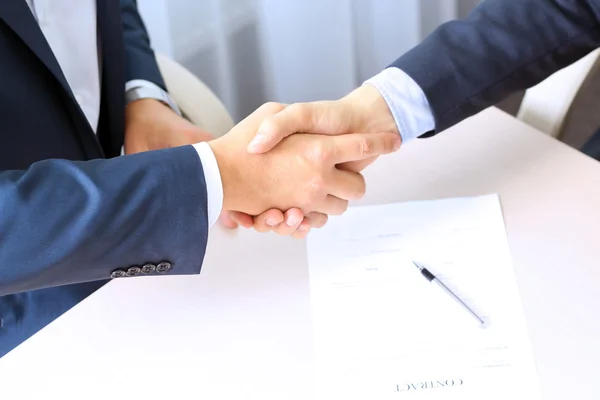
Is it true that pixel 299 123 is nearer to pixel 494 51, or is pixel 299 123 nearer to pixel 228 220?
pixel 228 220

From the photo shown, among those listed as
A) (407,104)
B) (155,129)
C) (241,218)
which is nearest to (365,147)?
(407,104)

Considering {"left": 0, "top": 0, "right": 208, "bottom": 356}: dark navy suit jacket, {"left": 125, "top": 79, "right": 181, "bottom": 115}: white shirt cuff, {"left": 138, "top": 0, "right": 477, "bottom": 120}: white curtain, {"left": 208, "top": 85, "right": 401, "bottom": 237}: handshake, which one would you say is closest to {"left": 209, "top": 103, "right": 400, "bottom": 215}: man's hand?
{"left": 208, "top": 85, "right": 401, "bottom": 237}: handshake

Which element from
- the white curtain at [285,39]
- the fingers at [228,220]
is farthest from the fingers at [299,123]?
the white curtain at [285,39]

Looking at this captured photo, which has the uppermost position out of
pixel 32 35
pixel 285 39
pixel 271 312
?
pixel 32 35

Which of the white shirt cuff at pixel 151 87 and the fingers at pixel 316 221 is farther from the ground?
the white shirt cuff at pixel 151 87

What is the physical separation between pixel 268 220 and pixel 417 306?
25 centimetres

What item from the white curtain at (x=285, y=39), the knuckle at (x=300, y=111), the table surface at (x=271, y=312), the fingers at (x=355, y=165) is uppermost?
the knuckle at (x=300, y=111)

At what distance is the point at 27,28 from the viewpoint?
100cm

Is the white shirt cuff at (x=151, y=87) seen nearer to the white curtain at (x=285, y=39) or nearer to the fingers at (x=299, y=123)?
the fingers at (x=299, y=123)

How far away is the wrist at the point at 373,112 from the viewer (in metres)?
1.08

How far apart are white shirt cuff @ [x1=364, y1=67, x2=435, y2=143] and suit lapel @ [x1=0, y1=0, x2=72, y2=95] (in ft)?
1.69

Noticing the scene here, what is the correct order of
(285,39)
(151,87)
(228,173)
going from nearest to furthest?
(228,173) → (151,87) → (285,39)

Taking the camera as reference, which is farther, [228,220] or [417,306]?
[228,220]

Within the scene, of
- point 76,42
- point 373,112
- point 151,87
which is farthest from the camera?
point 151,87
